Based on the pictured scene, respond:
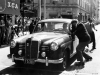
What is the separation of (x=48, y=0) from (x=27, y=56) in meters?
40.8

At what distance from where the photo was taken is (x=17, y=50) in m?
6.14

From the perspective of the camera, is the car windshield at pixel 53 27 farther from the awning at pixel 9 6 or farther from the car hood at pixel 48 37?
the awning at pixel 9 6

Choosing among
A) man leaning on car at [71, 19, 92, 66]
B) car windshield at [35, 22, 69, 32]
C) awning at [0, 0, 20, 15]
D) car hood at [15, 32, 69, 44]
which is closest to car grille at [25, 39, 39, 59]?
car hood at [15, 32, 69, 44]

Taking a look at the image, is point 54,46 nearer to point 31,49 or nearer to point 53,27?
point 31,49

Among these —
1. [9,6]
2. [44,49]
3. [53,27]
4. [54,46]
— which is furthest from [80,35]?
[9,6]

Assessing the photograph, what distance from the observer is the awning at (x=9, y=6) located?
1242 cm

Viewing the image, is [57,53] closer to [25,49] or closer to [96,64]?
[25,49]

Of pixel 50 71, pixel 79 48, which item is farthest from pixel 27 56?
pixel 79 48

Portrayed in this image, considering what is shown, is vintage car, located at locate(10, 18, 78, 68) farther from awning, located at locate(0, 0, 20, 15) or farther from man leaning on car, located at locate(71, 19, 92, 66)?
awning, located at locate(0, 0, 20, 15)

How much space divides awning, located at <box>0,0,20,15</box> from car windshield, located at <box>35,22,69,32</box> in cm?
562

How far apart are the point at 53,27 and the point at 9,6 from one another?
6835 millimetres

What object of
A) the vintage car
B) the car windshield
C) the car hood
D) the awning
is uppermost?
the awning

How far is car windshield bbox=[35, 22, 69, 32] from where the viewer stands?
Answer: 7047mm

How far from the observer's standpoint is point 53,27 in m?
7.20
